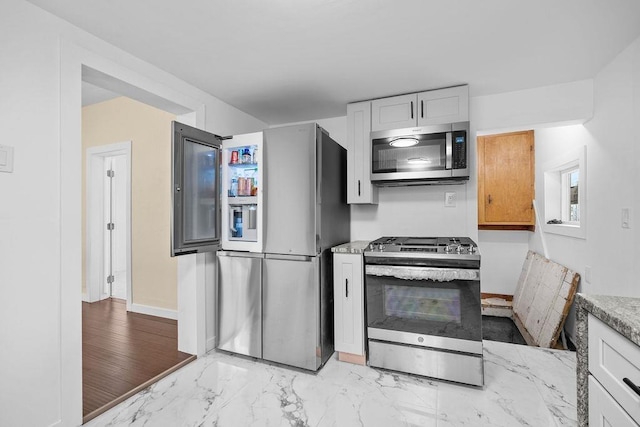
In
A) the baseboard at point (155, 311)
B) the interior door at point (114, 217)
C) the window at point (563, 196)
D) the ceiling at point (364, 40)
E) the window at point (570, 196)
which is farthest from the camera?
the interior door at point (114, 217)

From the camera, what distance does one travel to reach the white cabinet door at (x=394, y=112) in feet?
8.80

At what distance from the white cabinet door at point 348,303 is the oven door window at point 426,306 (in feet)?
0.30

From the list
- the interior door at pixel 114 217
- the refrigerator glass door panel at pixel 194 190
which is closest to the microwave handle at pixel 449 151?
the refrigerator glass door panel at pixel 194 190

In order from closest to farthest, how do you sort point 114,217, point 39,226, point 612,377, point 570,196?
point 612,377 → point 39,226 → point 570,196 → point 114,217

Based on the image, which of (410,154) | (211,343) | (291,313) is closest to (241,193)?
(291,313)

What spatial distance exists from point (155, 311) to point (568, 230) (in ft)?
14.7

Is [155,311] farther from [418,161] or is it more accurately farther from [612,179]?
[612,179]

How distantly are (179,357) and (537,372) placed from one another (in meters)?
2.88

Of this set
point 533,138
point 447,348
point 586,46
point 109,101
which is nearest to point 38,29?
point 109,101

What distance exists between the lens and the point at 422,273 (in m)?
2.18

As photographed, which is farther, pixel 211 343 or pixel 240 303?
pixel 211 343

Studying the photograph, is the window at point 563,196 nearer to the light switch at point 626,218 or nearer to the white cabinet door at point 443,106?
the light switch at point 626,218

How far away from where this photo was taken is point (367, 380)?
223 cm

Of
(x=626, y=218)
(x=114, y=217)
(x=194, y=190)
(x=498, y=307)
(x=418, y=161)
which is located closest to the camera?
(x=626, y=218)
